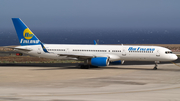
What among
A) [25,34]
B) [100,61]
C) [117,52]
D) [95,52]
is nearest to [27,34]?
[25,34]

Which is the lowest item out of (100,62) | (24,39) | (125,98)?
(125,98)

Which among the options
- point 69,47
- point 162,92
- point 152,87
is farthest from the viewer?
point 69,47

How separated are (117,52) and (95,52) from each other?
139 inches

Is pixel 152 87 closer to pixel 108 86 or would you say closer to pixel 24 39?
pixel 108 86

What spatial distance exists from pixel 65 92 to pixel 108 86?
508 centimetres

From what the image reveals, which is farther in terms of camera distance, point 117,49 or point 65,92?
point 117,49

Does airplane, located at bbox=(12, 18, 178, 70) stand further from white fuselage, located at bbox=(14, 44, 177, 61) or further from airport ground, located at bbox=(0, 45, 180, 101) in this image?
airport ground, located at bbox=(0, 45, 180, 101)

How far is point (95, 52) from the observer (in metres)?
44.0

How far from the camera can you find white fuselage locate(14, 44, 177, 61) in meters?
41.8

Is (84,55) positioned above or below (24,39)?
below

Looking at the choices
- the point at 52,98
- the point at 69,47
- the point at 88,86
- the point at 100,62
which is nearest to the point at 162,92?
the point at 88,86

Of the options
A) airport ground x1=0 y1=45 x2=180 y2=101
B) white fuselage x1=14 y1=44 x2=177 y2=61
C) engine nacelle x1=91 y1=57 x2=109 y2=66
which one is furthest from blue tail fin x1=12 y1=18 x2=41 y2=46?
airport ground x1=0 y1=45 x2=180 y2=101

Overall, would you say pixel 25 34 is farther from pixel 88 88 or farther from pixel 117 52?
pixel 88 88

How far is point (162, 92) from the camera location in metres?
24.8
